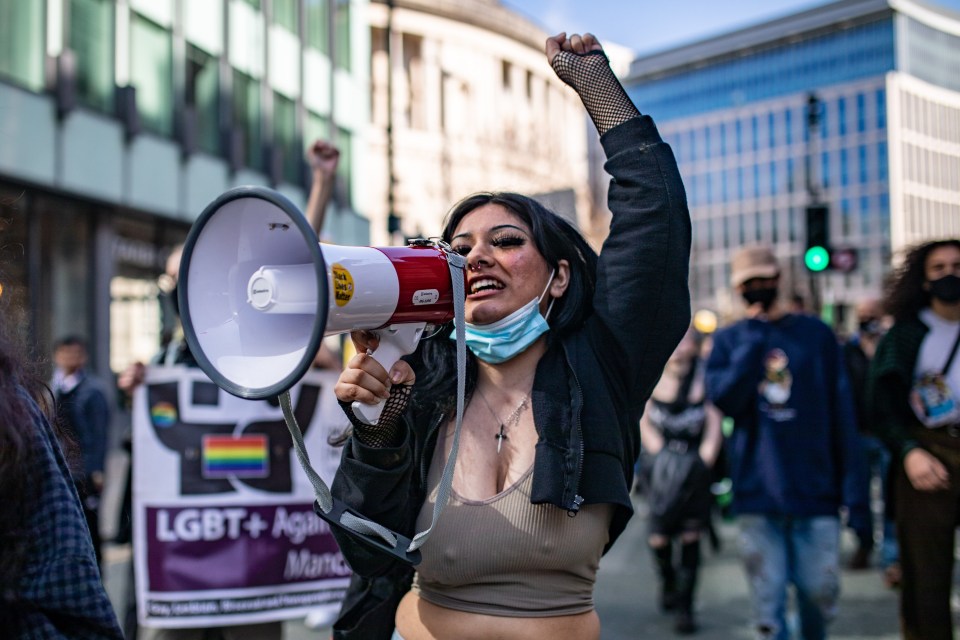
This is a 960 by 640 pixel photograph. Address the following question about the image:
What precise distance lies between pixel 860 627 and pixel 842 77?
9166cm

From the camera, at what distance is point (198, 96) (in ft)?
61.9

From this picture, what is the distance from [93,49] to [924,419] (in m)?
14.6

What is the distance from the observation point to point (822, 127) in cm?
9219

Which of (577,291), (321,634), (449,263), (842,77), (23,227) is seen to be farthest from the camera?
(842,77)

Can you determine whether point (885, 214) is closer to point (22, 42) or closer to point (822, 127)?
point (822, 127)

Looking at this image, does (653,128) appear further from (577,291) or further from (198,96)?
(198,96)

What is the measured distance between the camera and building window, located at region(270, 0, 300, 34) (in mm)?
22016

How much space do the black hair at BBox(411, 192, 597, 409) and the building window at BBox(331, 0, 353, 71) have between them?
24079 mm

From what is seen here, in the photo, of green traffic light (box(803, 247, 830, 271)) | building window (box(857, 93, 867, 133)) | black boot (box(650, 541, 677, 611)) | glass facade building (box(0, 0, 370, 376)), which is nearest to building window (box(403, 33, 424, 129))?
glass facade building (box(0, 0, 370, 376))

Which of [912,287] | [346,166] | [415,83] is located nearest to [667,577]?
[912,287]

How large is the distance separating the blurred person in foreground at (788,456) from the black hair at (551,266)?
2358 mm

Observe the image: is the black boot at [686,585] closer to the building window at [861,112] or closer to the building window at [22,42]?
the building window at [22,42]

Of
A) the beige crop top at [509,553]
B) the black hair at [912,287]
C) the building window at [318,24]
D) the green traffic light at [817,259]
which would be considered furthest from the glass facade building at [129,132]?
the beige crop top at [509,553]

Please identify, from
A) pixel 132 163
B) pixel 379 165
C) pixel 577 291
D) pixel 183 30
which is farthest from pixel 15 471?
pixel 379 165
